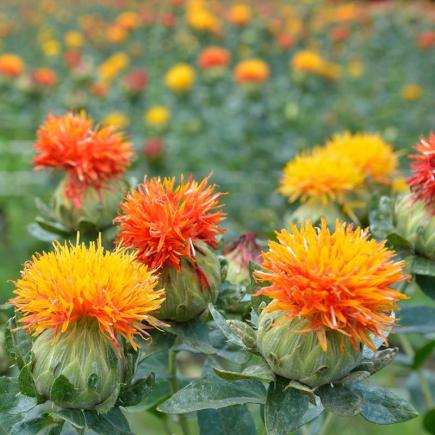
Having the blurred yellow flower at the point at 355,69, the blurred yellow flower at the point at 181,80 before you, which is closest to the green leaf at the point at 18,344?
the blurred yellow flower at the point at 181,80

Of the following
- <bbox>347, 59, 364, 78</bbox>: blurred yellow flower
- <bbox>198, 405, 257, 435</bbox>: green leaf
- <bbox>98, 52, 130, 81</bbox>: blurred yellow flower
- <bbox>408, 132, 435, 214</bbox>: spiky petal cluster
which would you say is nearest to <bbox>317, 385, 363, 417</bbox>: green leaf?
<bbox>198, 405, 257, 435</bbox>: green leaf

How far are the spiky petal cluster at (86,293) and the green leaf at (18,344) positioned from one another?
0.06 metres

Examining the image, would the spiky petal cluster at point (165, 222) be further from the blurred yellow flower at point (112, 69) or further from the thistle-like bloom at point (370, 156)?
the blurred yellow flower at point (112, 69)

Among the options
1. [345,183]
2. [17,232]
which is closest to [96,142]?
[345,183]

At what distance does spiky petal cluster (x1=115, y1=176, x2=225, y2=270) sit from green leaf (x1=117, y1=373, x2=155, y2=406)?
0.20 metres

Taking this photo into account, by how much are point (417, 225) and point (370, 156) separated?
1.63ft

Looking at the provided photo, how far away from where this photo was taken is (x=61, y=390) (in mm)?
1148

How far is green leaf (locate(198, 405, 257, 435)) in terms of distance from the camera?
1410 millimetres

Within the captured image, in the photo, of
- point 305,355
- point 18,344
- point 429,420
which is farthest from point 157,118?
point 305,355

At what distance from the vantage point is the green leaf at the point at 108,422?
3.89ft

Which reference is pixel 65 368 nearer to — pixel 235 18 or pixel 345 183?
pixel 345 183

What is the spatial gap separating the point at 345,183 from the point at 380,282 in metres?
0.77

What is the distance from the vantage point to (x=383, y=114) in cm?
604

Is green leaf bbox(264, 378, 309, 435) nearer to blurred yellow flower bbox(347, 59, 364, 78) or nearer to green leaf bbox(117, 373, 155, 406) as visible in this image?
green leaf bbox(117, 373, 155, 406)
